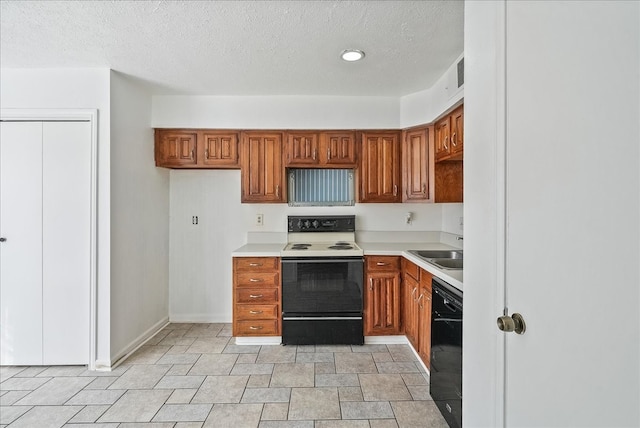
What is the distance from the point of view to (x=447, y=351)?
74.2 inches

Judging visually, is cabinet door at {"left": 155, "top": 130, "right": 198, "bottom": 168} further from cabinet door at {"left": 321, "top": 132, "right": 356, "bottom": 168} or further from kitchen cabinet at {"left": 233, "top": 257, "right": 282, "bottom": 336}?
cabinet door at {"left": 321, "top": 132, "right": 356, "bottom": 168}

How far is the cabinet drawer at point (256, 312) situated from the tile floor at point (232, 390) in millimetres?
287

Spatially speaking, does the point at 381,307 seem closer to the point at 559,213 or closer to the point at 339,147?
the point at 339,147

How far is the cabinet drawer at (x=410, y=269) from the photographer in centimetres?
265

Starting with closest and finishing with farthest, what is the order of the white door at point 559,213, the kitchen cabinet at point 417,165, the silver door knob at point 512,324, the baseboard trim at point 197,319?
the white door at point 559,213
the silver door knob at point 512,324
the kitchen cabinet at point 417,165
the baseboard trim at point 197,319

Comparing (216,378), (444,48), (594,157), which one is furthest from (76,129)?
(594,157)

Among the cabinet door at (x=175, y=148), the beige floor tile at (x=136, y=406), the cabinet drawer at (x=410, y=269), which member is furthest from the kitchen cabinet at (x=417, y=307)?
the cabinet door at (x=175, y=148)

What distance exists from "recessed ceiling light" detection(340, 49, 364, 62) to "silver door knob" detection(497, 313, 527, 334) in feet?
6.99

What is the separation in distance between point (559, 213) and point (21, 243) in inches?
142

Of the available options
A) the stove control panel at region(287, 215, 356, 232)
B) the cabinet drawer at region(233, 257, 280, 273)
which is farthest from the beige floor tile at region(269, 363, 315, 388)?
the stove control panel at region(287, 215, 356, 232)

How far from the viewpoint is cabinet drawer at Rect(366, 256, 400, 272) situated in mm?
3102

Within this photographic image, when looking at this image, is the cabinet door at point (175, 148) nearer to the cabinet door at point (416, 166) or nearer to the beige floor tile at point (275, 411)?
the cabinet door at point (416, 166)

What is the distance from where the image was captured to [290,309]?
3074mm

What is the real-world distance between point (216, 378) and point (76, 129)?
234 cm
